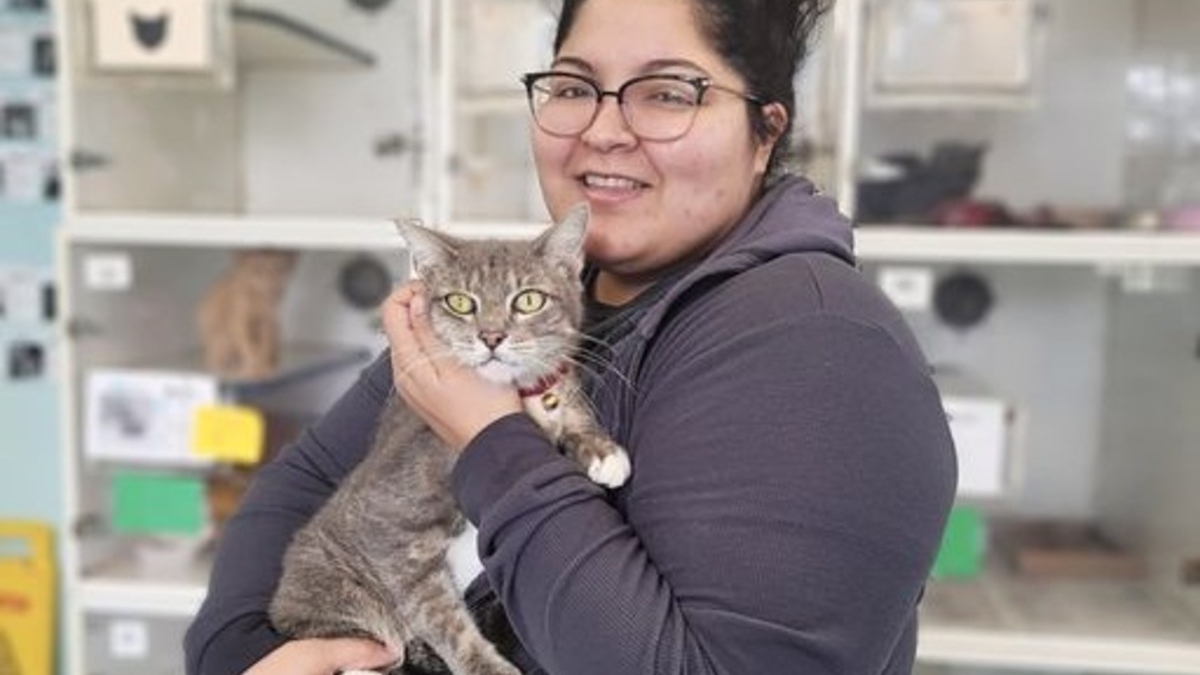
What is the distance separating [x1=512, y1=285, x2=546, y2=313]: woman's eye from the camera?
3.26ft

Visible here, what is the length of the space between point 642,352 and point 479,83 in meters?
0.95

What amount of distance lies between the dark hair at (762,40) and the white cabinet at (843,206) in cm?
54

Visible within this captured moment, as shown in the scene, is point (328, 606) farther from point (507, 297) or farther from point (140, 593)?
point (140, 593)

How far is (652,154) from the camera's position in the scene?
36.1 inches

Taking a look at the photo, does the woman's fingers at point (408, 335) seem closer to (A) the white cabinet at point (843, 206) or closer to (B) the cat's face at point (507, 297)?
(B) the cat's face at point (507, 297)

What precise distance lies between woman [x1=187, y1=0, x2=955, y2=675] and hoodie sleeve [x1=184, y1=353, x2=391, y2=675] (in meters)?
0.04

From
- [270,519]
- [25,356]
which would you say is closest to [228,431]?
[270,519]

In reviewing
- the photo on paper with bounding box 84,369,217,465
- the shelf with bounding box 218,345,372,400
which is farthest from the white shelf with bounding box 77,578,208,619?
the shelf with bounding box 218,345,372,400

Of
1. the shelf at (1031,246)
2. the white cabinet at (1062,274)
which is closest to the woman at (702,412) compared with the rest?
the shelf at (1031,246)

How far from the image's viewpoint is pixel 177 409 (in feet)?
5.79

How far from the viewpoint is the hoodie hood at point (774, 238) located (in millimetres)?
845

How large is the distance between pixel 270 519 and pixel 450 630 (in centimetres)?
32

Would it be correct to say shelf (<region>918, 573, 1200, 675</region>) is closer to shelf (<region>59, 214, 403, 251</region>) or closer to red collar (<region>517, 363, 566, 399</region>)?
red collar (<region>517, 363, 566, 399</region>)

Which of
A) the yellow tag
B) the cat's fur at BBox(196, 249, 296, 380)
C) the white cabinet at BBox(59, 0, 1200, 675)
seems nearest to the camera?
the white cabinet at BBox(59, 0, 1200, 675)
